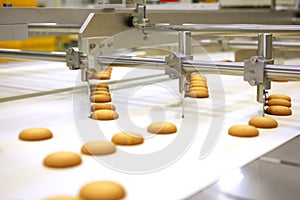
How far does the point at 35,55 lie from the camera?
211 centimetres

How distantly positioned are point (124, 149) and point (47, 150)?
219 millimetres

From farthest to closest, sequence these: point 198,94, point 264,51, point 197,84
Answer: point 197,84
point 198,94
point 264,51

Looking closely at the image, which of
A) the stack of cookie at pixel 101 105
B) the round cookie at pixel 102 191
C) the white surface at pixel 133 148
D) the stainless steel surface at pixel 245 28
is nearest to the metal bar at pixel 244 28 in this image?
the stainless steel surface at pixel 245 28

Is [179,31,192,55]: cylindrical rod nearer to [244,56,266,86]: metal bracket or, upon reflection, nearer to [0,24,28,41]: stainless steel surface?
[244,56,266,86]: metal bracket

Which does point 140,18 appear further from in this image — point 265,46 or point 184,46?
point 265,46

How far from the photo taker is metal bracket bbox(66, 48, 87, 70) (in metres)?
1.79

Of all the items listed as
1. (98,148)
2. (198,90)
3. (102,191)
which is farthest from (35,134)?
(198,90)

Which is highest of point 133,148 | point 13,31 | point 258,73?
point 13,31

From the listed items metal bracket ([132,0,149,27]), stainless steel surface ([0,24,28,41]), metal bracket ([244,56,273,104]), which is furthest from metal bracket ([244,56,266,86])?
stainless steel surface ([0,24,28,41])

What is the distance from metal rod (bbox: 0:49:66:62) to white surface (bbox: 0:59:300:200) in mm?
182

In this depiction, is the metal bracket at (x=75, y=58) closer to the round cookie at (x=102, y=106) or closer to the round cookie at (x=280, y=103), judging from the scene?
the round cookie at (x=102, y=106)

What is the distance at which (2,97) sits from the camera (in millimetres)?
1939

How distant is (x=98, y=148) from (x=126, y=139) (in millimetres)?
111

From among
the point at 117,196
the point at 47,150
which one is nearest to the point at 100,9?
the point at 47,150
